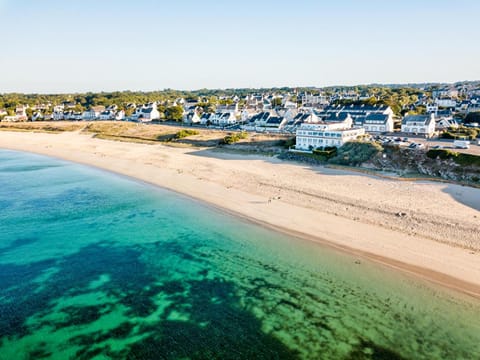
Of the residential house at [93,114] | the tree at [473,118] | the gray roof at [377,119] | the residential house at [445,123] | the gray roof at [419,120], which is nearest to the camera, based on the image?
the gray roof at [419,120]

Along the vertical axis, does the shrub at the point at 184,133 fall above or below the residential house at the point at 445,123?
below

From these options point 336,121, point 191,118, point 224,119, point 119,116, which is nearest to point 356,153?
point 336,121

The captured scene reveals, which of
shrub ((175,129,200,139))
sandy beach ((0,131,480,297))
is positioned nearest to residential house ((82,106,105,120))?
shrub ((175,129,200,139))

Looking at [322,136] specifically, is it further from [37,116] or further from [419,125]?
[37,116]

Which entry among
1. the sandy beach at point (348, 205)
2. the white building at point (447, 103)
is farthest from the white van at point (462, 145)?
the white building at point (447, 103)

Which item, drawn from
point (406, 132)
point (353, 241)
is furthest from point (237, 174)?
point (406, 132)

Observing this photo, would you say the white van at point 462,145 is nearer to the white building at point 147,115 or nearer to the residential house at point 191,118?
the residential house at point 191,118
